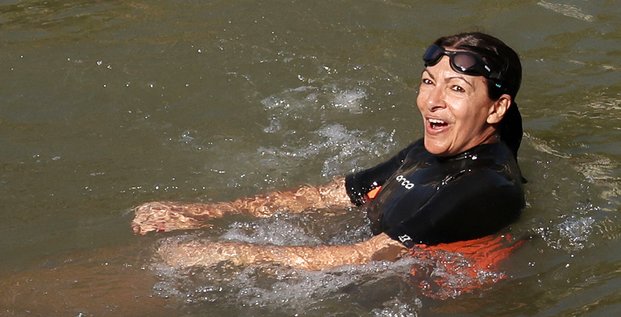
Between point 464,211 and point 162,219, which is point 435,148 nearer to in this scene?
point 464,211

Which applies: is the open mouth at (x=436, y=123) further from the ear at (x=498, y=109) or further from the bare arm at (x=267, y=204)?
the bare arm at (x=267, y=204)

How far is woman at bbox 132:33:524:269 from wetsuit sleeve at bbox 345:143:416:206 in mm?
279

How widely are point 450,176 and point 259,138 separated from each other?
2192 mm

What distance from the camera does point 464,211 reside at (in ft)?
14.7

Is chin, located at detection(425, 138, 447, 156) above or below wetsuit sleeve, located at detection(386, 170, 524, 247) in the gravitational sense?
above

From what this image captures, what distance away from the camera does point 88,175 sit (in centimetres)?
616

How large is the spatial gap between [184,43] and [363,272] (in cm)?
344

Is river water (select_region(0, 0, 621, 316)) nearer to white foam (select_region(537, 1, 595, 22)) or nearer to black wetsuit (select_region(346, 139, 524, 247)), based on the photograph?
white foam (select_region(537, 1, 595, 22))

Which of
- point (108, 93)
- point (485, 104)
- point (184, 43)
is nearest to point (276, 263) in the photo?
point (485, 104)

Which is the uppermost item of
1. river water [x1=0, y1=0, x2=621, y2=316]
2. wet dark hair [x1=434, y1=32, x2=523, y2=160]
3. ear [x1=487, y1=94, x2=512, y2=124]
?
wet dark hair [x1=434, y1=32, x2=523, y2=160]

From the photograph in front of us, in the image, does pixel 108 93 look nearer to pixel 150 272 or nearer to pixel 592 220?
pixel 150 272

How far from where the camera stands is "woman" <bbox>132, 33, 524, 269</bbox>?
451 centimetres

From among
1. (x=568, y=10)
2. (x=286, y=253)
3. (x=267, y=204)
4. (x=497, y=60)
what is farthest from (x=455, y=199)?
(x=568, y=10)

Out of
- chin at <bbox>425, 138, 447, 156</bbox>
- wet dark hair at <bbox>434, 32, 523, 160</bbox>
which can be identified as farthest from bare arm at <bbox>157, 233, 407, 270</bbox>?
wet dark hair at <bbox>434, 32, 523, 160</bbox>
